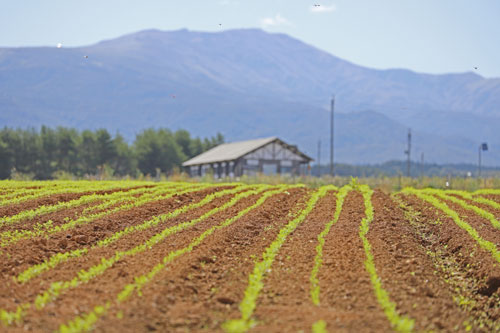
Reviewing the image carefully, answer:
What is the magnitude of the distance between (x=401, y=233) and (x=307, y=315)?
27.1ft

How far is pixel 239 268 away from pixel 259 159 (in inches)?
2104

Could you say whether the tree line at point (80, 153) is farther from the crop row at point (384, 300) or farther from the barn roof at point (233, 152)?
the crop row at point (384, 300)

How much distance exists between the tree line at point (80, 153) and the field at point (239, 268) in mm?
54503

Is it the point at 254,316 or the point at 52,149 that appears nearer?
the point at 254,316

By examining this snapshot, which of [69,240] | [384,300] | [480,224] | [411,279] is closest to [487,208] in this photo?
[480,224]

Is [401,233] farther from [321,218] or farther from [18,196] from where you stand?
[18,196]

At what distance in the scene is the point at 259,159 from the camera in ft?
212

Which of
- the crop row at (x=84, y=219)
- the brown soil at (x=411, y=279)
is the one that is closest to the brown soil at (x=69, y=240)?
the crop row at (x=84, y=219)

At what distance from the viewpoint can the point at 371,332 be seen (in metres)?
7.49

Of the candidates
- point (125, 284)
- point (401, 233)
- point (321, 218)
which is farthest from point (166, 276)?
point (321, 218)

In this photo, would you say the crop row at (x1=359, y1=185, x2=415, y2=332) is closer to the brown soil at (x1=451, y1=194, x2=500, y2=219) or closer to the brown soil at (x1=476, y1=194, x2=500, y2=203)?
the brown soil at (x1=451, y1=194, x2=500, y2=219)

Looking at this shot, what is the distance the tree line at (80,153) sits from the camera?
73938 millimetres

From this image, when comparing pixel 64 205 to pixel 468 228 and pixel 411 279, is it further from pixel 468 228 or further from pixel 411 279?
pixel 411 279

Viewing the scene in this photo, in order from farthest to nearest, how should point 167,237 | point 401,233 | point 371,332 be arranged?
point 401,233, point 167,237, point 371,332
